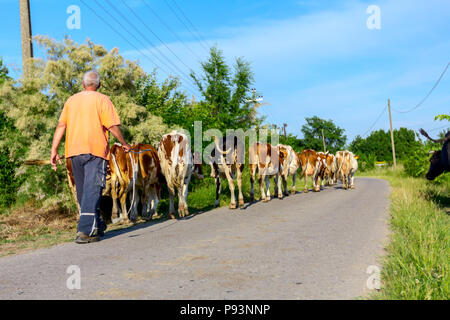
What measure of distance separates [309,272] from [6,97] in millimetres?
11001

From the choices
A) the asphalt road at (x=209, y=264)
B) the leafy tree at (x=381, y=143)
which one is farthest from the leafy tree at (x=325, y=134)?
the asphalt road at (x=209, y=264)

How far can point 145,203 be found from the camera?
9.07 metres

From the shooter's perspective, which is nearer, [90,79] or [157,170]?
[90,79]

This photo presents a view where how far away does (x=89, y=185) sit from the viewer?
552cm

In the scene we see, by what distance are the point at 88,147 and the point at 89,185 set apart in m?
0.57

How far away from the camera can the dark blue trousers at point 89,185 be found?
548 centimetres

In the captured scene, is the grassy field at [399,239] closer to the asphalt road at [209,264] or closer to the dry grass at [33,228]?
the dry grass at [33,228]

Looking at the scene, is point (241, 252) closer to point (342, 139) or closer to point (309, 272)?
point (309, 272)

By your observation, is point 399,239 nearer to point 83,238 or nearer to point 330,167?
point 83,238

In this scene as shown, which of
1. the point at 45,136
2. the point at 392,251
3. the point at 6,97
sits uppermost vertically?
the point at 6,97

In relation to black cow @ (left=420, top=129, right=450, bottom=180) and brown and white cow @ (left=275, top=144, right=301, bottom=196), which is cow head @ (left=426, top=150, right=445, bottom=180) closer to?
black cow @ (left=420, top=129, right=450, bottom=180)

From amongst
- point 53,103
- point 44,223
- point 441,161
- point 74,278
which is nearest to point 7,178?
point 53,103

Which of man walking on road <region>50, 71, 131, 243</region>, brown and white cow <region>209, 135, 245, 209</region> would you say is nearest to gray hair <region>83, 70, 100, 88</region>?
man walking on road <region>50, 71, 131, 243</region>
